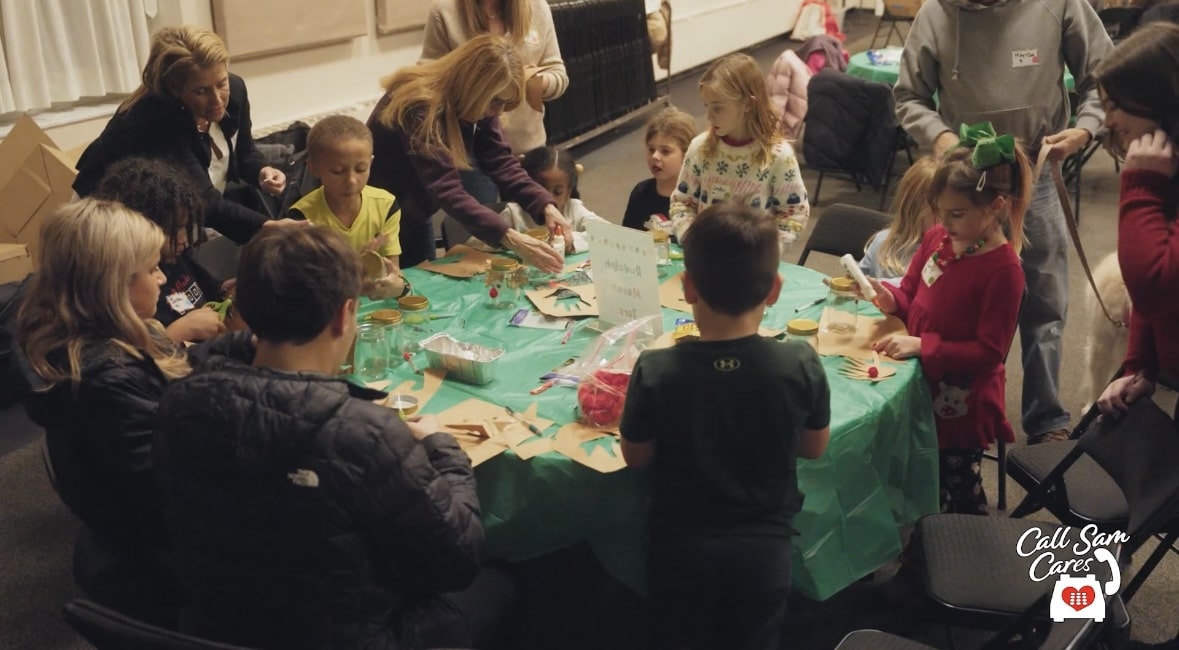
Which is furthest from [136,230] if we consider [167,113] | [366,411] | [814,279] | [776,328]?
[814,279]

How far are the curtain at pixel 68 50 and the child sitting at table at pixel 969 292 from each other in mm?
3350

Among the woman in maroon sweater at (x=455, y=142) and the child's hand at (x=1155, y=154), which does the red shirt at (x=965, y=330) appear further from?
the woman in maroon sweater at (x=455, y=142)

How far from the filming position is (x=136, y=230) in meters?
1.89

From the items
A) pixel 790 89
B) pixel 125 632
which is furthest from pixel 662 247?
pixel 790 89

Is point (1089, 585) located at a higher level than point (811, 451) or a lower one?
lower

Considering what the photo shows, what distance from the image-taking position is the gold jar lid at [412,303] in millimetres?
2527

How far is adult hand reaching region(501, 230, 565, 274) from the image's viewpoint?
Answer: 9.21 ft

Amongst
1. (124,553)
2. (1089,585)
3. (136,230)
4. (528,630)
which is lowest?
(528,630)

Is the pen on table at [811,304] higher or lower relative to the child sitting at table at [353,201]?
lower

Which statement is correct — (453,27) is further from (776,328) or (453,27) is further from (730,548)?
(730,548)

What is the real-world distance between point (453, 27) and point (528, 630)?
2164mm

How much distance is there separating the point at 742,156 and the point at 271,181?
1.68m

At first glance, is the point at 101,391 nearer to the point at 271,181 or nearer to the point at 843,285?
the point at 843,285

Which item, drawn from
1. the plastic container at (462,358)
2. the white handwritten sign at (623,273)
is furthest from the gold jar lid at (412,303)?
the white handwritten sign at (623,273)
